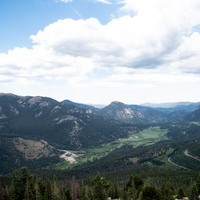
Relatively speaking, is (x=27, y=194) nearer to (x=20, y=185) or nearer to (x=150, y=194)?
(x=20, y=185)

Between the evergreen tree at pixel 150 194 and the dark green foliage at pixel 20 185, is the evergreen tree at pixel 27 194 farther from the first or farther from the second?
the evergreen tree at pixel 150 194

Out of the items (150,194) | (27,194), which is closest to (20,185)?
(27,194)

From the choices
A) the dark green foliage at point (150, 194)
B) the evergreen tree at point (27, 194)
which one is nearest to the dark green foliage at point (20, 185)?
the evergreen tree at point (27, 194)

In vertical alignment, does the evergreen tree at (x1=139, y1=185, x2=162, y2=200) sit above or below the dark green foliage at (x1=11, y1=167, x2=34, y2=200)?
below

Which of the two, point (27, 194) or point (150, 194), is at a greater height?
point (27, 194)

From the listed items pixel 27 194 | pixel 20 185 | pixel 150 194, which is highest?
pixel 20 185

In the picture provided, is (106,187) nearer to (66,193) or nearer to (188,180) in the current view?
(66,193)

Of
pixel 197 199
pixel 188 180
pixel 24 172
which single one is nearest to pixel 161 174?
pixel 188 180

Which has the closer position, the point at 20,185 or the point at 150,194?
the point at 20,185

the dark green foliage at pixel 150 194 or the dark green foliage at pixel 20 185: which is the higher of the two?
the dark green foliage at pixel 20 185

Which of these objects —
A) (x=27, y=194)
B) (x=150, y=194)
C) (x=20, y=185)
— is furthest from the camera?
(x=150, y=194)

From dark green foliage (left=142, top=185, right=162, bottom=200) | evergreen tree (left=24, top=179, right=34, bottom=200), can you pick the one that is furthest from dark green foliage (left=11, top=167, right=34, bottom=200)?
dark green foliage (left=142, top=185, right=162, bottom=200)

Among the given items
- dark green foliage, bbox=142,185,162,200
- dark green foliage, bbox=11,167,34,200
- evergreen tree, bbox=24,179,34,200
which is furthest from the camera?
dark green foliage, bbox=142,185,162,200

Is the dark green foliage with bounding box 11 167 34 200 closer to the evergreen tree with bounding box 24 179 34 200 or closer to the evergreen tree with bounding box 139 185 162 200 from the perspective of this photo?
the evergreen tree with bounding box 24 179 34 200
